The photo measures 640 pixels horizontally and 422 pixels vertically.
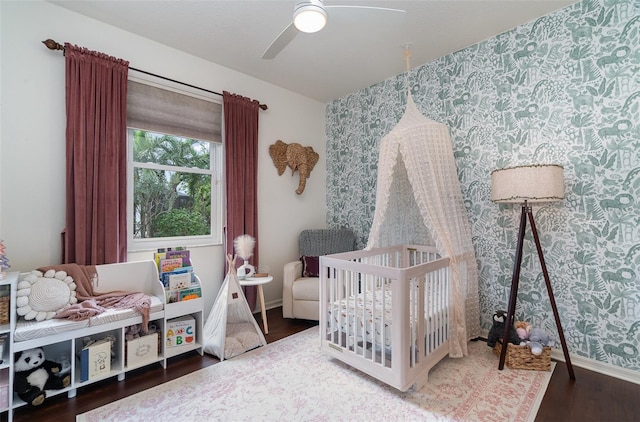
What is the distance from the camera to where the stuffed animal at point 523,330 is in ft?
7.68

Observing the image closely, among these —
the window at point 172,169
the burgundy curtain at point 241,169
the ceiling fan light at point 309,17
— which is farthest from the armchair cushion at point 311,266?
the ceiling fan light at point 309,17

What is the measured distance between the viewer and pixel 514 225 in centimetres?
265

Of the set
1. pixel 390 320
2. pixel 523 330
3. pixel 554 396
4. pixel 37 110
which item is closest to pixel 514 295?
pixel 523 330

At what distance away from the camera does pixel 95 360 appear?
2.02 metres

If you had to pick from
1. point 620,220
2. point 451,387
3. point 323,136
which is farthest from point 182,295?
point 620,220

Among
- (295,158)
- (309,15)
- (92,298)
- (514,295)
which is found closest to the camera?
(309,15)

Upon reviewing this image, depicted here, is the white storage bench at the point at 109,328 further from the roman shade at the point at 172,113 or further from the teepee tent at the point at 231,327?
the roman shade at the point at 172,113

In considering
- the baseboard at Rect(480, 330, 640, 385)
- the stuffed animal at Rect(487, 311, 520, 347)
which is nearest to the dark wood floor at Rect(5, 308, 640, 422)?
the baseboard at Rect(480, 330, 640, 385)

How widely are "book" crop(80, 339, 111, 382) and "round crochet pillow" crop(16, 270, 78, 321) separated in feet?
1.09

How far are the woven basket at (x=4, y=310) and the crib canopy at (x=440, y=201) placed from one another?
259 centimetres

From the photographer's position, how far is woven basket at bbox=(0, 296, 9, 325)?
1786 mm

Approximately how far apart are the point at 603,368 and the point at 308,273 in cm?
264

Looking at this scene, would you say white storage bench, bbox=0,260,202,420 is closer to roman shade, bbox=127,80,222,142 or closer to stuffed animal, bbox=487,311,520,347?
roman shade, bbox=127,80,222,142

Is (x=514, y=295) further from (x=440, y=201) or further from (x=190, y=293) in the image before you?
(x=190, y=293)
